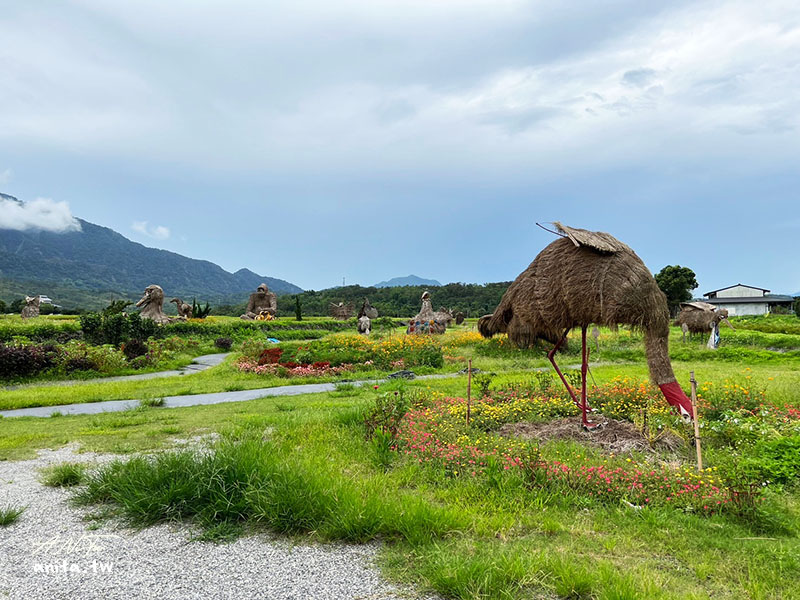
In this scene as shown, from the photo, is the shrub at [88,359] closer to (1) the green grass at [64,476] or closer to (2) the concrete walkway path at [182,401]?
A: (2) the concrete walkway path at [182,401]

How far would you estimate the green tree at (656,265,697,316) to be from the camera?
44.7 m

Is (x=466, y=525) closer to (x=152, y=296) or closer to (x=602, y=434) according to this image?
(x=602, y=434)

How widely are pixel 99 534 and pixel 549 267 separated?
5.77 m

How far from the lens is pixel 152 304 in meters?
24.1

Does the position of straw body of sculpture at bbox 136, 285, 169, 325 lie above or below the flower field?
above

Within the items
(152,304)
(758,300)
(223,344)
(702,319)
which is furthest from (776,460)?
(758,300)

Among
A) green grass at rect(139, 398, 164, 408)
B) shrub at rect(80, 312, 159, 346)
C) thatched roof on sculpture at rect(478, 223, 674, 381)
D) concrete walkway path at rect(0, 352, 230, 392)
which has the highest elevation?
thatched roof on sculpture at rect(478, 223, 674, 381)

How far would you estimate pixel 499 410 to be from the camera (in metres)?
7.46

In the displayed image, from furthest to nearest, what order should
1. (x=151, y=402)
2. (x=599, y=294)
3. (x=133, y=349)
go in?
(x=133, y=349) → (x=151, y=402) → (x=599, y=294)

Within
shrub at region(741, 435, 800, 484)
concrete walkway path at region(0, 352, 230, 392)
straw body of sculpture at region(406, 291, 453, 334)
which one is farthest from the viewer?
straw body of sculpture at region(406, 291, 453, 334)

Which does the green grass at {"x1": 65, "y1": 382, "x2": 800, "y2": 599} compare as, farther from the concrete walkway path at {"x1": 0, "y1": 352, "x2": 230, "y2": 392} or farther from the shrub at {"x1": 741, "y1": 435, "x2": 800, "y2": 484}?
the concrete walkway path at {"x1": 0, "y1": 352, "x2": 230, "y2": 392}

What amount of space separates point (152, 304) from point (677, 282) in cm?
4329

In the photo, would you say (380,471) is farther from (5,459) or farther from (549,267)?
(5,459)

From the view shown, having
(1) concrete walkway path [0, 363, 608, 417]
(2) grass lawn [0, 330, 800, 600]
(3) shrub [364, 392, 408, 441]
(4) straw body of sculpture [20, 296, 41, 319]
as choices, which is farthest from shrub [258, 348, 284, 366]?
(4) straw body of sculpture [20, 296, 41, 319]
